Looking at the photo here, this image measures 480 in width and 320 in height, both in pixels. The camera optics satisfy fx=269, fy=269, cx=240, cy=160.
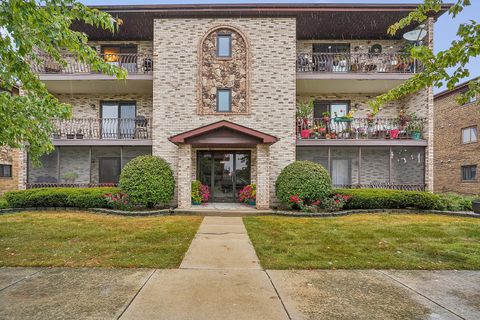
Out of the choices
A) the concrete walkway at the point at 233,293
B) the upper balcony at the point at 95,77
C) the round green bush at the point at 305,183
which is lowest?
the concrete walkway at the point at 233,293

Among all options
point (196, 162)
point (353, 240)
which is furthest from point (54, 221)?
point (353, 240)

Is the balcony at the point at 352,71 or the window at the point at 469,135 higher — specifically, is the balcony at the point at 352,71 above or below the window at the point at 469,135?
above

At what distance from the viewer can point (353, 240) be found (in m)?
6.76

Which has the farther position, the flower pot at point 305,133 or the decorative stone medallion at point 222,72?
the flower pot at point 305,133

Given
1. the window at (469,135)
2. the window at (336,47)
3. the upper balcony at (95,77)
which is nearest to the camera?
the upper balcony at (95,77)

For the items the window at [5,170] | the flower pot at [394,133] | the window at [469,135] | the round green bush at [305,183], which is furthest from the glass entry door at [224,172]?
the window at [469,135]

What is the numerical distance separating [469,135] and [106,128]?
23209mm

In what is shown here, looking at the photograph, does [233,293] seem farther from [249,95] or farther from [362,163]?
[362,163]

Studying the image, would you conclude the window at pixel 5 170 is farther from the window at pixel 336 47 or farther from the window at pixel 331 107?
the window at pixel 336 47

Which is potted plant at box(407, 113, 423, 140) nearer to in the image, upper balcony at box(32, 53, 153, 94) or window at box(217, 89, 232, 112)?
window at box(217, 89, 232, 112)

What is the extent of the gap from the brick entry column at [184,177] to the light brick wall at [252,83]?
1.21 meters

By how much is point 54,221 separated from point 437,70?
10684 millimetres

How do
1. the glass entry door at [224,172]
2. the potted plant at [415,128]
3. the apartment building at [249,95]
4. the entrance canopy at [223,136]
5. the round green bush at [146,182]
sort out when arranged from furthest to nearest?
the glass entry door at [224,172]
the potted plant at [415,128]
the apartment building at [249,95]
the entrance canopy at [223,136]
the round green bush at [146,182]

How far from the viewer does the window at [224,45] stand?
13.3m
